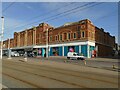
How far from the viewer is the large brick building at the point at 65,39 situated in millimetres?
55062

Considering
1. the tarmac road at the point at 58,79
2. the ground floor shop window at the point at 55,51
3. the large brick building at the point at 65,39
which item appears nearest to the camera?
the tarmac road at the point at 58,79

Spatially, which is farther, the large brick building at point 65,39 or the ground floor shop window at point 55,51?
the ground floor shop window at point 55,51

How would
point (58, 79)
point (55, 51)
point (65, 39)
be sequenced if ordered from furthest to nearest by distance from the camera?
1. point (55, 51)
2. point (65, 39)
3. point (58, 79)

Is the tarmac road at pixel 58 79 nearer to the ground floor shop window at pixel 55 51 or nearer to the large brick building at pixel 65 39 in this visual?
the large brick building at pixel 65 39

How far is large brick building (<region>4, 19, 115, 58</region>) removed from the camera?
55.1m

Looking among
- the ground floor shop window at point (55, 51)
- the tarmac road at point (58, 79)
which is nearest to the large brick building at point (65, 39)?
the ground floor shop window at point (55, 51)

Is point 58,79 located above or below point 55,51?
below

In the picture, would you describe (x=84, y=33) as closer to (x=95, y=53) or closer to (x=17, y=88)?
(x=95, y=53)

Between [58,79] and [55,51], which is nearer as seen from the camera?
[58,79]

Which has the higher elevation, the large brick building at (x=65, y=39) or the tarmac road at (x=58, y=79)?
the large brick building at (x=65, y=39)

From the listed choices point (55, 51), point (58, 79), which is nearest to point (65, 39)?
point (55, 51)

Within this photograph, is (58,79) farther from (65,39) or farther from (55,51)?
(55,51)

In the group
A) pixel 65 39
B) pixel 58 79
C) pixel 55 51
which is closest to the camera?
pixel 58 79

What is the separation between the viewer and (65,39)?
60750 mm
